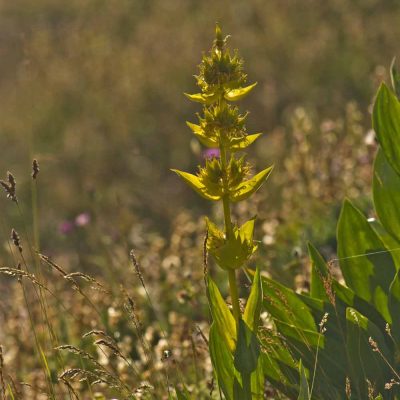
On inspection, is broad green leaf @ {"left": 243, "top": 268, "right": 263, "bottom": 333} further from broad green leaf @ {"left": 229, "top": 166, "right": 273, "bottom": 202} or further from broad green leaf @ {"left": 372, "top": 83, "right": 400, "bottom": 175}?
broad green leaf @ {"left": 372, "top": 83, "right": 400, "bottom": 175}

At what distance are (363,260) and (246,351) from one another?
24.5 inches

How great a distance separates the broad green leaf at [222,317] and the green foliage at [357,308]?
21cm

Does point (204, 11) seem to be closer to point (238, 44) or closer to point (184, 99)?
point (238, 44)

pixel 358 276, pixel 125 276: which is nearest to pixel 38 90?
pixel 125 276

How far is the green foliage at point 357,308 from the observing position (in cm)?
251

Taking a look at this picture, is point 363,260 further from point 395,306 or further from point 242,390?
point 242,390

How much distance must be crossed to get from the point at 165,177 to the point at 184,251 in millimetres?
3525

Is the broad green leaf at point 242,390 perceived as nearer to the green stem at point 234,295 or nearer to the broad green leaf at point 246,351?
the broad green leaf at point 246,351

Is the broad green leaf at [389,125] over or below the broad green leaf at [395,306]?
over

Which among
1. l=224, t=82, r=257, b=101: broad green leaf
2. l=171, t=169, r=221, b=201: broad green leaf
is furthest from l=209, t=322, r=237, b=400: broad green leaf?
l=224, t=82, r=257, b=101: broad green leaf

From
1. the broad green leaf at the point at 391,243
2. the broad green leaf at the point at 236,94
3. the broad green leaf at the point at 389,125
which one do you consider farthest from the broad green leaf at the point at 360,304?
the broad green leaf at the point at 236,94

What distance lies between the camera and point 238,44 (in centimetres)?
1032

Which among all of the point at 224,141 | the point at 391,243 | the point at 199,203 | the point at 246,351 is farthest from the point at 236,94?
the point at 199,203

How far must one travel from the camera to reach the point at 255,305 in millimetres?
2252
